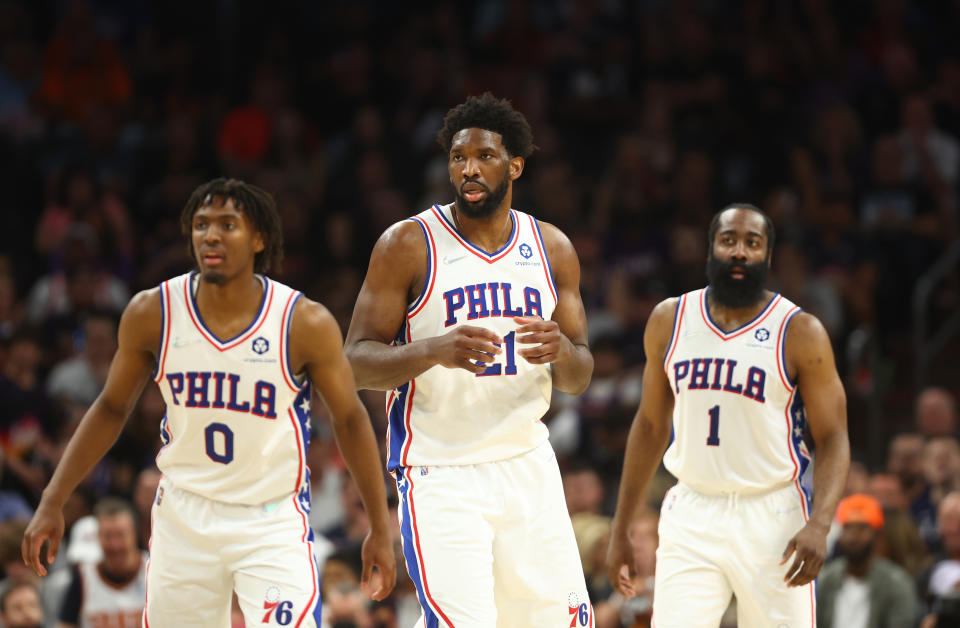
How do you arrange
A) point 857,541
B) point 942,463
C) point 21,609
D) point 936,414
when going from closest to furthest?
point 21,609
point 857,541
point 942,463
point 936,414

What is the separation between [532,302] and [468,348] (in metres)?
0.59

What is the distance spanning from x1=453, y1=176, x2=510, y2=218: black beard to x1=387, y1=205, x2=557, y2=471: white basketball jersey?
4.6 inches

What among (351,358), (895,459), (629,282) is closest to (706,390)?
(351,358)

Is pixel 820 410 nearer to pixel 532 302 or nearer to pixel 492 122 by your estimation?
pixel 532 302

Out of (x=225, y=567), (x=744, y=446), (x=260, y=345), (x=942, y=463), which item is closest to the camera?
(x=225, y=567)

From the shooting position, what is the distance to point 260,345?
5188mm

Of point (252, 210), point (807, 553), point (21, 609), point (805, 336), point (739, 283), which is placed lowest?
point (21, 609)

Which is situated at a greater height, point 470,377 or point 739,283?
point 739,283

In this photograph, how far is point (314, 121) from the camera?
45.6ft

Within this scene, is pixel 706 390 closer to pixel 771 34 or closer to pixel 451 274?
pixel 451 274

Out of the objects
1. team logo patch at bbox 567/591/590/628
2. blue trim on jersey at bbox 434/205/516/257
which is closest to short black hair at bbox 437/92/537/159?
blue trim on jersey at bbox 434/205/516/257

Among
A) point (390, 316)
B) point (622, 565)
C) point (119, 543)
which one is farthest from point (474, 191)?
point (119, 543)

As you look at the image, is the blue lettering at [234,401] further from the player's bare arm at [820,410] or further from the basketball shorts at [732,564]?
the player's bare arm at [820,410]

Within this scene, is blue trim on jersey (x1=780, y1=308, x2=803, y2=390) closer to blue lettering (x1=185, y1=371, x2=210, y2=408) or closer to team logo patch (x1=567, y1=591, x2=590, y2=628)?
team logo patch (x1=567, y1=591, x2=590, y2=628)
